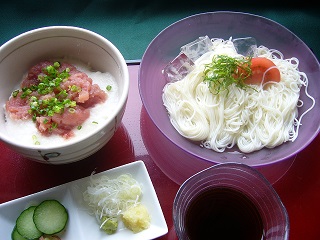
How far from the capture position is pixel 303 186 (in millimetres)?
1661

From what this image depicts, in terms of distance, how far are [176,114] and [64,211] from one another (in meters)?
0.60

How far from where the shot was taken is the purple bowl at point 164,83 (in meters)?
1.68

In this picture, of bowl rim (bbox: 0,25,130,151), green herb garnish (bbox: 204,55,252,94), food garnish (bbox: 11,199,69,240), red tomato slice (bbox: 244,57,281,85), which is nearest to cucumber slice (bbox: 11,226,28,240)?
food garnish (bbox: 11,199,69,240)

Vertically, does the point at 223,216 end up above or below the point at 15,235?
above

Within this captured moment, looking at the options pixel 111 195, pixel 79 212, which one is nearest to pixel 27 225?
pixel 79 212

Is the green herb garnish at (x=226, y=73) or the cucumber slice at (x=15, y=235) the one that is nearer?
the cucumber slice at (x=15, y=235)

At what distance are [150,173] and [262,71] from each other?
2.15 ft

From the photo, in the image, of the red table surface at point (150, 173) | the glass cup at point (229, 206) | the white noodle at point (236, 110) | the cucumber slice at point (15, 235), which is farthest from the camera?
the white noodle at point (236, 110)

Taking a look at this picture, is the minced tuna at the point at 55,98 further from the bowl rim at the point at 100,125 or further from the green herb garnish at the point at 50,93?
the bowl rim at the point at 100,125

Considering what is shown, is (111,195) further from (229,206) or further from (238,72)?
(238,72)

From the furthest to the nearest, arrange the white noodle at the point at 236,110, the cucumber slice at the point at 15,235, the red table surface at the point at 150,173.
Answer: the white noodle at the point at 236,110
the red table surface at the point at 150,173
the cucumber slice at the point at 15,235

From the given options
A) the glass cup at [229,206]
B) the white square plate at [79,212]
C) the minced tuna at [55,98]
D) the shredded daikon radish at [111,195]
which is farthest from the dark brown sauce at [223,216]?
the minced tuna at [55,98]

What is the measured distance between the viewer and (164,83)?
6.21 feet

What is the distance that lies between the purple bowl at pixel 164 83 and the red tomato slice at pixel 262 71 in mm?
142
